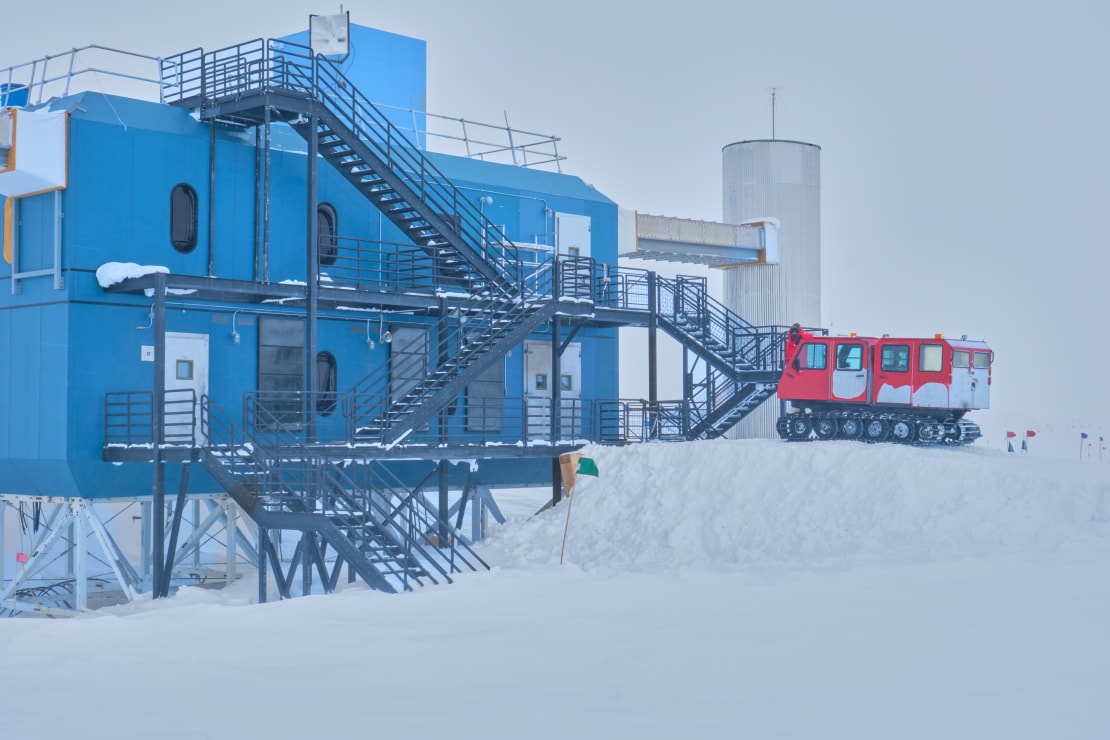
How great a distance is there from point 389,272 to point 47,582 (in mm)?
11798

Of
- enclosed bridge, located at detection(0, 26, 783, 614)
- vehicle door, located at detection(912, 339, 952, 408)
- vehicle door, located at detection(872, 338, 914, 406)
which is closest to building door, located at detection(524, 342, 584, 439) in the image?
enclosed bridge, located at detection(0, 26, 783, 614)

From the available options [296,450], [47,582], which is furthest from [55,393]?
[47,582]

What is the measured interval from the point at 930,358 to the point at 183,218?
17.3 metres

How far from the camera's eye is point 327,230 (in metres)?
31.6

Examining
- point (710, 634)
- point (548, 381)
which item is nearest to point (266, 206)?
point (548, 381)

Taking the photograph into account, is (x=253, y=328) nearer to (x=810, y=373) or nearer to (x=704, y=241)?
(x=810, y=373)

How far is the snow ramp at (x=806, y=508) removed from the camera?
23.4 meters

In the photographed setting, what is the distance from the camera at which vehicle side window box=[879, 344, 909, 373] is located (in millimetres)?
31078

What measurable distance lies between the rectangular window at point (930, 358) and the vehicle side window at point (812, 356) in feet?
7.79

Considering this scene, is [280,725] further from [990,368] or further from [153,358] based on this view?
[990,368]

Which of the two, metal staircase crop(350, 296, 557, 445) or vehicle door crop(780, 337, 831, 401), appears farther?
vehicle door crop(780, 337, 831, 401)

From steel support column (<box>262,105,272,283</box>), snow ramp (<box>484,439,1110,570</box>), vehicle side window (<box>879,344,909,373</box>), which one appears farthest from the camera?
vehicle side window (<box>879,344,909,373</box>)

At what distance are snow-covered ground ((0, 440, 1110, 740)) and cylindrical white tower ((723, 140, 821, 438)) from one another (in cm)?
1800

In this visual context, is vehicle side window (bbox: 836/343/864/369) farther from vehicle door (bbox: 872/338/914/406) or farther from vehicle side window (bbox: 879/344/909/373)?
vehicle side window (bbox: 879/344/909/373)
